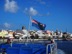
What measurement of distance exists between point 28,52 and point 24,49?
44 cm

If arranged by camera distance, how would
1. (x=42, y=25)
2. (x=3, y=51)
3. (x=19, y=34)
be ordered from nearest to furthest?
(x=3, y=51) → (x=42, y=25) → (x=19, y=34)

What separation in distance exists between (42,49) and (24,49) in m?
1.72

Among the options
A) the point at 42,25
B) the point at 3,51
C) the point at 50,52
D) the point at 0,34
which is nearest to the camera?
the point at 50,52

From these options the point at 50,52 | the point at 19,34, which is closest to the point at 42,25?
the point at 50,52

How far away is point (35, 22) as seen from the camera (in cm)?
3123

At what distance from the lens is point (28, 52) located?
19.6 meters

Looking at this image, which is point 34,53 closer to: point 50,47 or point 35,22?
point 50,47

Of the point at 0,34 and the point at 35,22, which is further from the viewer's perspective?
the point at 0,34

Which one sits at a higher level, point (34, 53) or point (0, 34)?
point (0, 34)

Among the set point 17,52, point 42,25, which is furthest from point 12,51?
point 42,25

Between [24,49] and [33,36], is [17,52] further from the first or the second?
[33,36]

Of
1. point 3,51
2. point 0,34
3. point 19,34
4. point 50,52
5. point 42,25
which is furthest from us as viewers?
point 19,34

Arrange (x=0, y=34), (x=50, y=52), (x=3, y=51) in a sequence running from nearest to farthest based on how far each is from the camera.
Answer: (x=50, y=52), (x=3, y=51), (x=0, y=34)

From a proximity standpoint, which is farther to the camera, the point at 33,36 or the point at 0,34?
the point at 33,36
